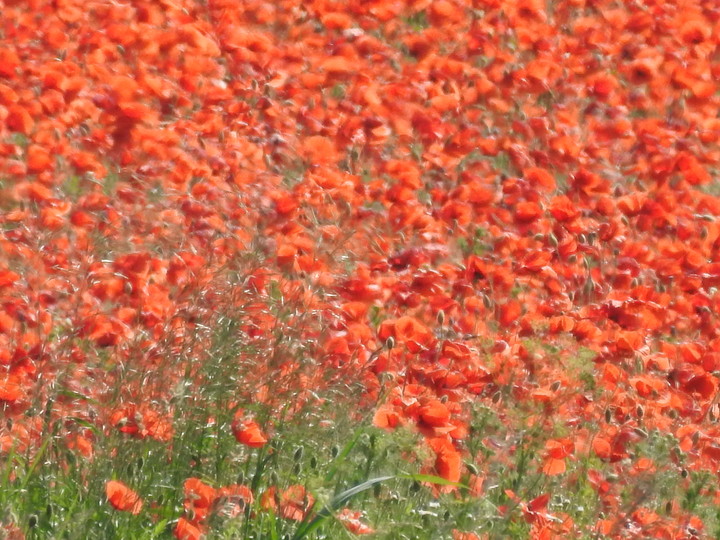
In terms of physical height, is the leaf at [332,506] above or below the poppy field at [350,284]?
above

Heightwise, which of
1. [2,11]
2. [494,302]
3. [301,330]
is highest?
[301,330]

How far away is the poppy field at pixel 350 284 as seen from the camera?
2600mm

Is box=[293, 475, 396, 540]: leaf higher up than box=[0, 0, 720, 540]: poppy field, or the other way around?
box=[293, 475, 396, 540]: leaf

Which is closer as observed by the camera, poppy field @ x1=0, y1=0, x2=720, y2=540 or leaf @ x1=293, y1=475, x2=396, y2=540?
→ leaf @ x1=293, y1=475, x2=396, y2=540

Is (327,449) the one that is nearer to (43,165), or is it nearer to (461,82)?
(43,165)

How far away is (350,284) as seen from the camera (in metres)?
3.14

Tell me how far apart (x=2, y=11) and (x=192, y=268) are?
7.30ft

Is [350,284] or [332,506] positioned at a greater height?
[332,506]

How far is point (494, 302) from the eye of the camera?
3428 millimetres

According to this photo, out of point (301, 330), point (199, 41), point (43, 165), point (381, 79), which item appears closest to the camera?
point (301, 330)

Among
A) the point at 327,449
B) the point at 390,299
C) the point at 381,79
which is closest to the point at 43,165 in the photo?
the point at 390,299

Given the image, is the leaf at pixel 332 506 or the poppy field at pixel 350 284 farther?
the poppy field at pixel 350 284

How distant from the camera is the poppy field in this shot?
260 cm

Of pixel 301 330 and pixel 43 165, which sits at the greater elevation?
pixel 301 330
